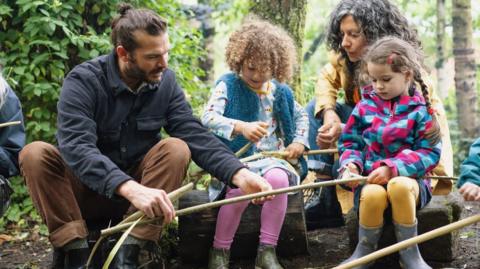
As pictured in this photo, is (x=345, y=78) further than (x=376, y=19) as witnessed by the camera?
Yes

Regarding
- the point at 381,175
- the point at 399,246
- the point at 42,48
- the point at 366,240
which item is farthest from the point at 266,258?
the point at 42,48

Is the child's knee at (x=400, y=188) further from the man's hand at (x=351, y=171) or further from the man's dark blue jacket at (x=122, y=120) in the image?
the man's dark blue jacket at (x=122, y=120)

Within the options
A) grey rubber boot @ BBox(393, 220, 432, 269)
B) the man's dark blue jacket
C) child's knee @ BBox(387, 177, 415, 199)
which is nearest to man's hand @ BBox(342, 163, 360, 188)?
child's knee @ BBox(387, 177, 415, 199)

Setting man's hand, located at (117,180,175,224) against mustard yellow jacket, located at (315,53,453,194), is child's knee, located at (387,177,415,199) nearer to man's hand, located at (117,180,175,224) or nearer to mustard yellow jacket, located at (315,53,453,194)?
mustard yellow jacket, located at (315,53,453,194)

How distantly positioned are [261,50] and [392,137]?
93 centimetres

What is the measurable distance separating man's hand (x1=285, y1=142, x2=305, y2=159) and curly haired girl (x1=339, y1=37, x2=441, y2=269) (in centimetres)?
40

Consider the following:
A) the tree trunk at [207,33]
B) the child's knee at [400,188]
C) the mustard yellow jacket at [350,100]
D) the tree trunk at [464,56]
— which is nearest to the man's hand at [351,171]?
the child's knee at [400,188]

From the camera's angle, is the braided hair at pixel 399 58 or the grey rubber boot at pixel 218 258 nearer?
the braided hair at pixel 399 58

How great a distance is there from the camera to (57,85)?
16.4ft

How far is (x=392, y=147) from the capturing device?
10.9 feet

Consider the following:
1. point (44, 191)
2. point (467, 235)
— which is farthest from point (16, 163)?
point (467, 235)

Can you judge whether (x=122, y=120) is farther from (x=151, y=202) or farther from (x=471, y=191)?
(x=471, y=191)

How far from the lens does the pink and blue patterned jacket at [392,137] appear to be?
3240 millimetres

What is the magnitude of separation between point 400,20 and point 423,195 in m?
1.20
